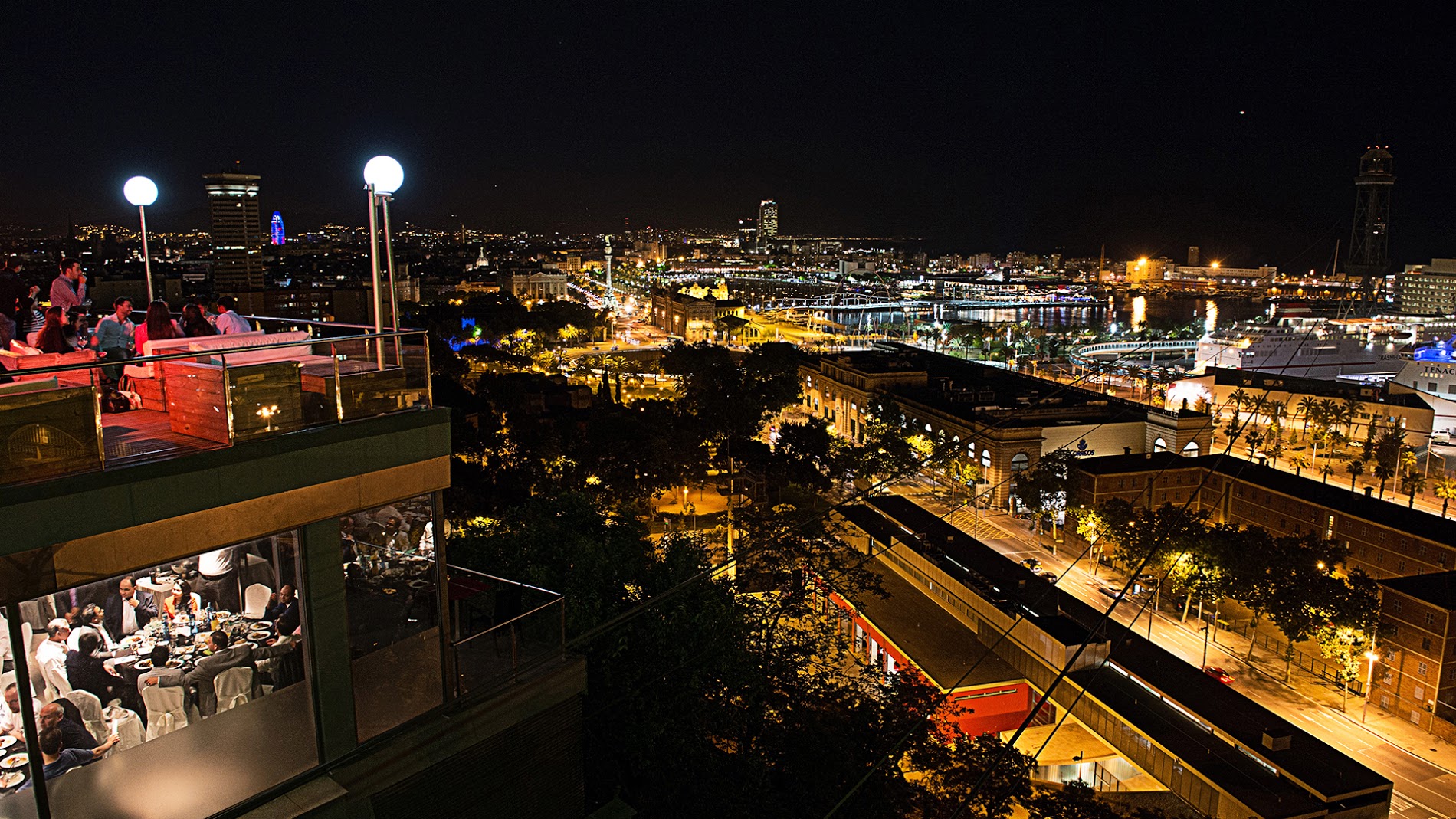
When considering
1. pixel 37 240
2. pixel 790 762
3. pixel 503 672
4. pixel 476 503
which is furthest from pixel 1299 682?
pixel 37 240

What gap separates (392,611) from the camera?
4141 millimetres

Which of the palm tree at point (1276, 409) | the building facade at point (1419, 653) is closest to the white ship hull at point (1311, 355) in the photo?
the palm tree at point (1276, 409)

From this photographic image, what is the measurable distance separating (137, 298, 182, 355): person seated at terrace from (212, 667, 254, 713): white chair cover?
2467mm

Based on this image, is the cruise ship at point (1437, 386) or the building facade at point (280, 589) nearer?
the building facade at point (280, 589)

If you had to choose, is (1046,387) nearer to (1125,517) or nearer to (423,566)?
(1125,517)

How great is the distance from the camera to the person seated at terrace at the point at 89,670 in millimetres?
3156

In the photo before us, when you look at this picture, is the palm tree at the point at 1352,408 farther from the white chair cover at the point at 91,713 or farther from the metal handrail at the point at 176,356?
the white chair cover at the point at 91,713

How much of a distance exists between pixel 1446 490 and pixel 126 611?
115ft

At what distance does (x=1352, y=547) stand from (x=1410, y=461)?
1276 cm

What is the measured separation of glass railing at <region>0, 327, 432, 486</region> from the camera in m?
3.19

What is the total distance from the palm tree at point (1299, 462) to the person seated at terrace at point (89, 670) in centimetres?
3516

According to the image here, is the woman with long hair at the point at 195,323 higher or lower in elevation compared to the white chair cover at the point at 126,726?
higher

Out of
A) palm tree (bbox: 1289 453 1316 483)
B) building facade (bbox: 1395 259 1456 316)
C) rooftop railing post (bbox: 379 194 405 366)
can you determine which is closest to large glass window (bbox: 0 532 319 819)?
rooftop railing post (bbox: 379 194 405 366)

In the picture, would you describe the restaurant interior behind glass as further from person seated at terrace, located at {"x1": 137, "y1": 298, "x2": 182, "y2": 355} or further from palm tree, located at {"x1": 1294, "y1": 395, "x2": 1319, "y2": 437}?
palm tree, located at {"x1": 1294, "y1": 395, "x2": 1319, "y2": 437}
